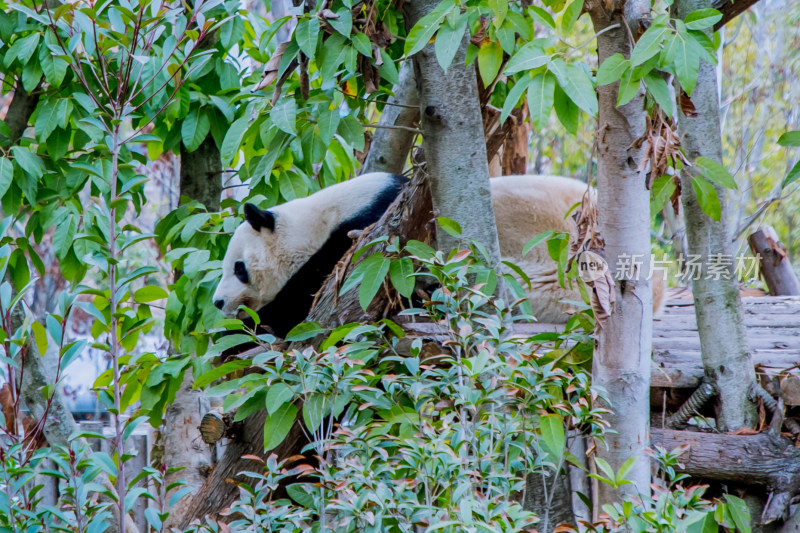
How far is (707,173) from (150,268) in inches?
62.0

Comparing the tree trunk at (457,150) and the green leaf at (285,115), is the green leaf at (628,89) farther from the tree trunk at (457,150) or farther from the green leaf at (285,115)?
the green leaf at (285,115)

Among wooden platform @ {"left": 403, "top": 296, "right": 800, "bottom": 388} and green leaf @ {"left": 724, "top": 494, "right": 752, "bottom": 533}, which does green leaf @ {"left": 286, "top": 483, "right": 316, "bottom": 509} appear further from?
green leaf @ {"left": 724, "top": 494, "right": 752, "bottom": 533}

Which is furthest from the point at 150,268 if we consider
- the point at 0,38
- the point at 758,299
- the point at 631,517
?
the point at 758,299

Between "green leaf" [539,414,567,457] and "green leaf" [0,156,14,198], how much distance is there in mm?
2621

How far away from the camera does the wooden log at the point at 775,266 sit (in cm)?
486

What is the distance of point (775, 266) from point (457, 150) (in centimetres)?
349

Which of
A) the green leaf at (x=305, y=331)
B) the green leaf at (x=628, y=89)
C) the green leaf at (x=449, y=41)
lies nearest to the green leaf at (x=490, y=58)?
the green leaf at (x=449, y=41)

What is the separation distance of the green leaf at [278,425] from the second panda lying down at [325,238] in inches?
63.2

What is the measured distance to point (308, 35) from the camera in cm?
227

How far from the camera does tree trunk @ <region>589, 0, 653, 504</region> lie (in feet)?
6.81

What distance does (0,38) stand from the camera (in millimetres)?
3379

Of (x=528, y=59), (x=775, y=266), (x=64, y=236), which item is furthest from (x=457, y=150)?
(x=775, y=266)

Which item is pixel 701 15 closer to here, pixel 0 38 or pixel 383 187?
pixel 383 187

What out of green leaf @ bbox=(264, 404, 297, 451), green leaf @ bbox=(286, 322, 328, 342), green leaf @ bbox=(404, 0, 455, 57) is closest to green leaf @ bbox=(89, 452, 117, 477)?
green leaf @ bbox=(264, 404, 297, 451)
